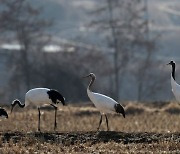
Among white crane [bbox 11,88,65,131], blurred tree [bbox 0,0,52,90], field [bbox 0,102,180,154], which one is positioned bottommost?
field [bbox 0,102,180,154]

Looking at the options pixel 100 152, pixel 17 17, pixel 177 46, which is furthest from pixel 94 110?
pixel 177 46

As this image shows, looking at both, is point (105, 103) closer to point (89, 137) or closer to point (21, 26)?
point (89, 137)

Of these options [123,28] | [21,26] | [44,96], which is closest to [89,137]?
[44,96]

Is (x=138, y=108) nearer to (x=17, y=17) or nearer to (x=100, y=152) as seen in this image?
(x=100, y=152)

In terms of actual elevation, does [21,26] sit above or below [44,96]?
above

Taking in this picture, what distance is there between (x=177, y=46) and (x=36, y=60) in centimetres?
2948

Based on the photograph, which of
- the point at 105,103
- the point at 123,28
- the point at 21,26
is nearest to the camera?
the point at 105,103

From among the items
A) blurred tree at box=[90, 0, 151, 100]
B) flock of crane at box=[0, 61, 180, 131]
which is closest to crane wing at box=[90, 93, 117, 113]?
flock of crane at box=[0, 61, 180, 131]

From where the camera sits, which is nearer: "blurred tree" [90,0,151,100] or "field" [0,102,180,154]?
"field" [0,102,180,154]

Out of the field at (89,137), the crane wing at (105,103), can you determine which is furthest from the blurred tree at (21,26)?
the crane wing at (105,103)

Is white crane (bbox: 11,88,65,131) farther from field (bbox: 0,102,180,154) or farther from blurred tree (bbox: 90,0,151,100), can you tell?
blurred tree (bbox: 90,0,151,100)

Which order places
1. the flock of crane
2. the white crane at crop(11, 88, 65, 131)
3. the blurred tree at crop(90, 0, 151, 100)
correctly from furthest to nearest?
the blurred tree at crop(90, 0, 151, 100) < the white crane at crop(11, 88, 65, 131) < the flock of crane

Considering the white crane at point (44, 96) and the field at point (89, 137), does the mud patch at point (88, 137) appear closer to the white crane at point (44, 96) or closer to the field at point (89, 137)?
the field at point (89, 137)

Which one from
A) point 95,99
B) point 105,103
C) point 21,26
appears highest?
point 21,26
